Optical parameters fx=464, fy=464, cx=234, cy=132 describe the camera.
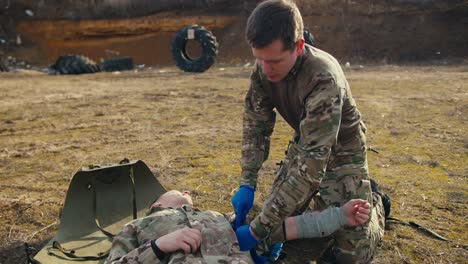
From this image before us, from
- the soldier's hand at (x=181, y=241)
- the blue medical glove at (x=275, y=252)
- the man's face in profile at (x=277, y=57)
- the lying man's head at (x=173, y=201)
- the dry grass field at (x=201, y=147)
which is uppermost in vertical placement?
the man's face in profile at (x=277, y=57)

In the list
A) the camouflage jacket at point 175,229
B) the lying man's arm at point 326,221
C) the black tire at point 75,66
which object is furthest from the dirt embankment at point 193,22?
the lying man's arm at point 326,221

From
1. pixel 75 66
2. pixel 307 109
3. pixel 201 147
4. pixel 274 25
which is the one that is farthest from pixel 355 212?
pixel 75 66

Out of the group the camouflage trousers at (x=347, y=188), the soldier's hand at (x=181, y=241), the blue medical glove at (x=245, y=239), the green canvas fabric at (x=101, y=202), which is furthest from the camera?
the green canvas fabric at (x=101, y=202)

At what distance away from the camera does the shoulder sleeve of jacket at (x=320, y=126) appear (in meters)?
2.67

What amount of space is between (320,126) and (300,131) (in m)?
0.16

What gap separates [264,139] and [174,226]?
95cm

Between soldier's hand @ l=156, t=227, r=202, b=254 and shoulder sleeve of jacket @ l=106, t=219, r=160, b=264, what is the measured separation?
0.08 metres

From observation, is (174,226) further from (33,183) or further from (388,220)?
(33,183)

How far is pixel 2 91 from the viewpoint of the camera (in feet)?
36.6

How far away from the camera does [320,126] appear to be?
2678mm

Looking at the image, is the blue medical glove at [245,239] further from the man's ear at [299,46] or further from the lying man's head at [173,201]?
the man's ear at [299,46]

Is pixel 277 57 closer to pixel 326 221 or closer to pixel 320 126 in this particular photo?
pixel 320 126

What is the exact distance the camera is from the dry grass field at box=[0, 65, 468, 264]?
12.6 ft

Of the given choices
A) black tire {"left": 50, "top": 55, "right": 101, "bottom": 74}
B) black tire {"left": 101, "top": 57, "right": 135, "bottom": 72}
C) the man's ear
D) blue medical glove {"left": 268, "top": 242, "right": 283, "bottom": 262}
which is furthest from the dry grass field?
black tire {"left": 101, "top": 57, "right": 135, "bottom": 72}
